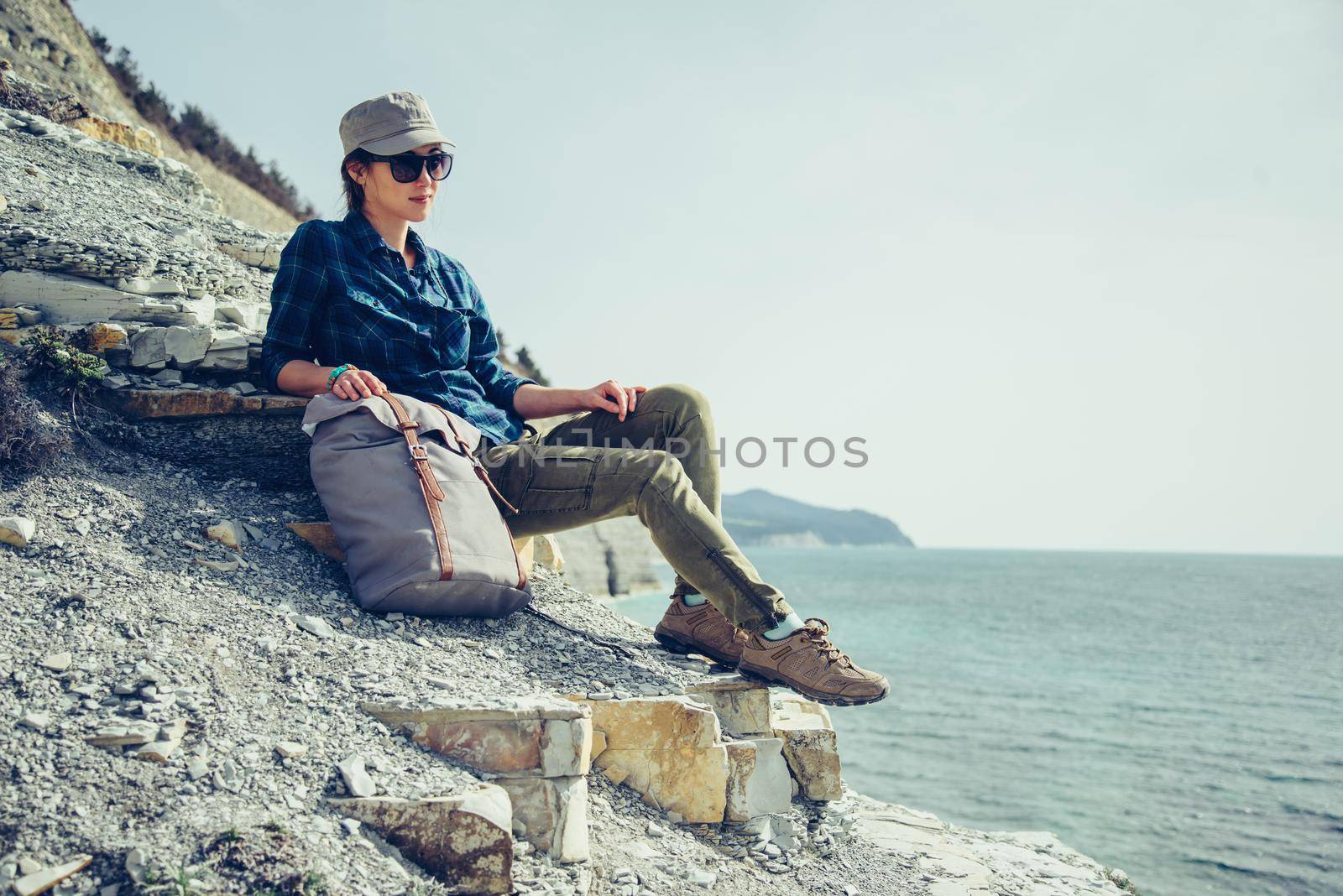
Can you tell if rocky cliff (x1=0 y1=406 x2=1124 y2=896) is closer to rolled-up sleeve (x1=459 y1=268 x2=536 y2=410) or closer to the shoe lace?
the shoe lace

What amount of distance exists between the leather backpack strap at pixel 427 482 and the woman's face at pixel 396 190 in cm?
105

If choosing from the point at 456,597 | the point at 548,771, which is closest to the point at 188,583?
the point at 456,597

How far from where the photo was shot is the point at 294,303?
4074 mm

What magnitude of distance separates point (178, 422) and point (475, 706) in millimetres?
2638

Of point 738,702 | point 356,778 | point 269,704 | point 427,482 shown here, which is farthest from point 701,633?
point 269,704

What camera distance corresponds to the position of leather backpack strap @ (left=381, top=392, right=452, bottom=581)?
11.9 ft

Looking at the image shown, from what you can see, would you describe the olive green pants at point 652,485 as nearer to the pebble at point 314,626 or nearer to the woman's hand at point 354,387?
the woman's hand at point 354,387

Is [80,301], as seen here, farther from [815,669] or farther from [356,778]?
[815,669]

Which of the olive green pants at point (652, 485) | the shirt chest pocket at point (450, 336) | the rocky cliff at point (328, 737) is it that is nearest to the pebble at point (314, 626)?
the rocky cliff at point (328, 737)

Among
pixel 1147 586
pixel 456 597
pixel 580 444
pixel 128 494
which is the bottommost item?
pixel 1147 586

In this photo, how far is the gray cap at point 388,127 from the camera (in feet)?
13.5

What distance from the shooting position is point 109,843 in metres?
2.43

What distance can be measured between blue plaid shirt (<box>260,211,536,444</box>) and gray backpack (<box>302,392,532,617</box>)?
0.35 meters

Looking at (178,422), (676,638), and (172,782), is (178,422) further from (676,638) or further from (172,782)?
(676,638)
